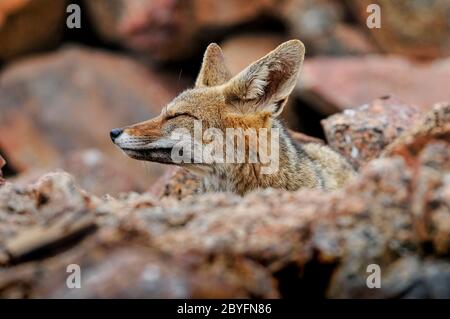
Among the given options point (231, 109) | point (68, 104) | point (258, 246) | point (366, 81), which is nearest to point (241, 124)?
point (231, 109)

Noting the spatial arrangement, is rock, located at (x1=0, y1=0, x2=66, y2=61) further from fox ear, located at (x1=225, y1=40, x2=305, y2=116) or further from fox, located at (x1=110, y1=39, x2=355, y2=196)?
fox ear, located at (x1=225, y1=40, x2=305, y2=116)

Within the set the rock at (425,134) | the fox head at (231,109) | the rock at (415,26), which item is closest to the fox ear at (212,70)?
the fox head at (231,109)

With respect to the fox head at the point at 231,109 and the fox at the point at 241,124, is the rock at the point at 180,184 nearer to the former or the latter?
the fox at the point at 241,124

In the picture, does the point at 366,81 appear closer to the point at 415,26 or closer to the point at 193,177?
the point at 415,26

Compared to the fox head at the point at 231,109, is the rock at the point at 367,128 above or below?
above

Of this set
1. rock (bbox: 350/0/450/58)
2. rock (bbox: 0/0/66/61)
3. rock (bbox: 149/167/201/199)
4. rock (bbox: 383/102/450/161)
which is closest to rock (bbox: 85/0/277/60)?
rock (bbox: 0/0/66/61)

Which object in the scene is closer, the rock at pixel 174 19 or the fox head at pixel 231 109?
the fox head at pixel 231 109
